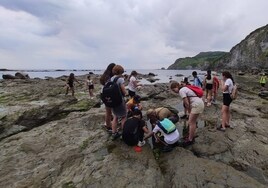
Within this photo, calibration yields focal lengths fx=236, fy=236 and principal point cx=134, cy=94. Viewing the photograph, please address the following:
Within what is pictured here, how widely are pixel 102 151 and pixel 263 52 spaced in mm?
118410

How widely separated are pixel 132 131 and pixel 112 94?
1.51m

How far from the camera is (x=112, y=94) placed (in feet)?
27.8

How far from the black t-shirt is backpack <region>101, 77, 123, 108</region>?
88cm

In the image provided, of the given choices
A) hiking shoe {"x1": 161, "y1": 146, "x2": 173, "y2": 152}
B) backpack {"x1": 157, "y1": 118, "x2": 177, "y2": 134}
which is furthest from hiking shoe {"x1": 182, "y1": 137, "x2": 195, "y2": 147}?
backpack {"x1": 157, "y1": 118, "x2": 177, "y2": 134}

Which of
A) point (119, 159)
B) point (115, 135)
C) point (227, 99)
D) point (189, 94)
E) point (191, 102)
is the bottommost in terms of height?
point (119, 159)

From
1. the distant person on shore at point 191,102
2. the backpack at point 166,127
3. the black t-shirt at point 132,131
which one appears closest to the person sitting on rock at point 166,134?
the backpack at point 166,127

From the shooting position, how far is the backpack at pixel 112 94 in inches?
331

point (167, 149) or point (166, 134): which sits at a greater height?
point (166, 134)

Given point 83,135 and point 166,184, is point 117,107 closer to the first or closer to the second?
point 83,135

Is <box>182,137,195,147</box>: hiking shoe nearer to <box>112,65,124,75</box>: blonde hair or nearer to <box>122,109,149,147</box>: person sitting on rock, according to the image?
<box>122,109,149,147</box>: person sitting on rock

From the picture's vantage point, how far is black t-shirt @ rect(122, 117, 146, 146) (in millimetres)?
8094

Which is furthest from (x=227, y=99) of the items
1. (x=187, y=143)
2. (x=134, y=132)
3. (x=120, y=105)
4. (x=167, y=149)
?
(x=120, y=105)

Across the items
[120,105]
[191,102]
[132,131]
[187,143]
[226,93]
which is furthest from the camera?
[226,93]

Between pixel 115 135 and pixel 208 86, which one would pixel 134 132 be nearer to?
pixel 115 135
